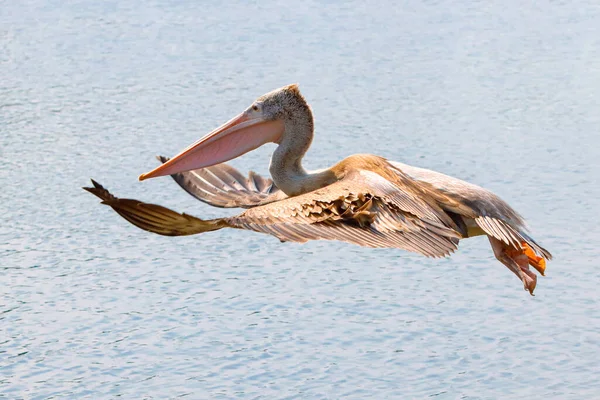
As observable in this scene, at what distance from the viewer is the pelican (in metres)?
4.92

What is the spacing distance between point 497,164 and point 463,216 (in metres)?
4.16

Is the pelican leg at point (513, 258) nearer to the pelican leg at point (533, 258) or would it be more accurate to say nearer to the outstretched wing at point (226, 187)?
the pelican leg at point (533, 258)

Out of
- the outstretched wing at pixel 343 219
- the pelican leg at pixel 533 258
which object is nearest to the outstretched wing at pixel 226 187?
the outstretched wing at pixel 343 219

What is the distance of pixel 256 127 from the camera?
6324 millimetres

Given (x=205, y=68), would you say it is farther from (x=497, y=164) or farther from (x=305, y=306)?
(x=305, y=306)

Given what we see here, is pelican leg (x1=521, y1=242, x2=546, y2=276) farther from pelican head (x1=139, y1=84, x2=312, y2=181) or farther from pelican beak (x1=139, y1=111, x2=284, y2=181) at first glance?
pelican beak (x1=139, y1=111, x2=284, y2=181)

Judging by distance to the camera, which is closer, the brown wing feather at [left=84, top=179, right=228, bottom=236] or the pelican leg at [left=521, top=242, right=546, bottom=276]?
the brown wing feather at [left=84, top=179, right=228, bottom=236]

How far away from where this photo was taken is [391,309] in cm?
751

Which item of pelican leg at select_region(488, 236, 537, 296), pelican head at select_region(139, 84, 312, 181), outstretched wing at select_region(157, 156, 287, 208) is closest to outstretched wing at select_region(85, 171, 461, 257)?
pelican leg at select_region(488, 236, 537, 296)

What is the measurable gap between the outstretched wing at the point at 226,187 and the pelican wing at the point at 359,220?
1.56m

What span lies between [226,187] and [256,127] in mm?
946

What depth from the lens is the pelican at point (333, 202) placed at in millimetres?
4918

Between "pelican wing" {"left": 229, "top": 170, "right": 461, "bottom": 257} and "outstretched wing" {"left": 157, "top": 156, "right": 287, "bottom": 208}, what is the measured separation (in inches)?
61.6

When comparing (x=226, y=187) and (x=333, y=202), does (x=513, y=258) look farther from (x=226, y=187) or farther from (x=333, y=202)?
(x=226, y=187)
